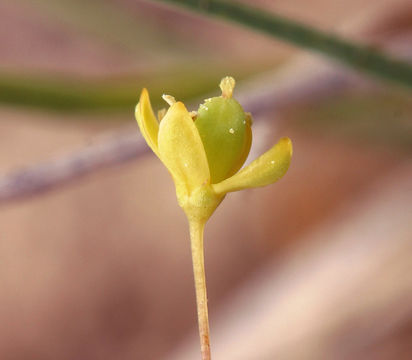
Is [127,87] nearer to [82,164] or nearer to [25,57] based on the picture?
[82,164]

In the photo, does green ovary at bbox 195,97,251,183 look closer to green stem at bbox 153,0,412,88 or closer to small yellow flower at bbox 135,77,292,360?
small yellow flower at bbox 135,77,292,360

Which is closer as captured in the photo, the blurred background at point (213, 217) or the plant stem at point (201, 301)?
the plant stem at point (201, 301)

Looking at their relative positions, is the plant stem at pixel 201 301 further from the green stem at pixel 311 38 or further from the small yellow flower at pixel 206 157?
the green stem at pixel 311 38

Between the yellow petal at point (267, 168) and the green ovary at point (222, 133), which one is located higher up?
the green ovary at point (222, 133)

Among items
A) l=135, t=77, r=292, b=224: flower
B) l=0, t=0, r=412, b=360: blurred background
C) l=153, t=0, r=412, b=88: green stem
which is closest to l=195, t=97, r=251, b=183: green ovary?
l=135, t=77, r=292, b=224: flower

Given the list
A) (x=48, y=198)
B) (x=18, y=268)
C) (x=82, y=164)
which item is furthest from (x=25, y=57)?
(x=82, y=164)

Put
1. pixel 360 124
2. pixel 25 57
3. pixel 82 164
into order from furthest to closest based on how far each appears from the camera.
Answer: pixel 25 57, pixel 360 124, pixel 82 164

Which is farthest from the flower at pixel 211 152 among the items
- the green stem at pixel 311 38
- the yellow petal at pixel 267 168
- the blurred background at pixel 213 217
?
the blurred background at pixel 213 217
